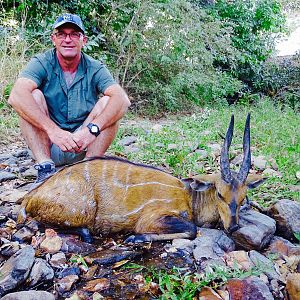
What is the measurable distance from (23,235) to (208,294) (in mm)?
1452

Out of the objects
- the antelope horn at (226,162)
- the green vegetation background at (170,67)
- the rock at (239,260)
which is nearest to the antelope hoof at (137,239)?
the rock at (239,260)

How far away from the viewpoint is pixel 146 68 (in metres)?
9.88

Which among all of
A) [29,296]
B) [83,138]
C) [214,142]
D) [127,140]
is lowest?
[214,142]

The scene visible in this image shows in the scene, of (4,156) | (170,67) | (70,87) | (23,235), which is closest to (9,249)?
(23,235)

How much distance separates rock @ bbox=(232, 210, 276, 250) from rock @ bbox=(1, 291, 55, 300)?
1360mm

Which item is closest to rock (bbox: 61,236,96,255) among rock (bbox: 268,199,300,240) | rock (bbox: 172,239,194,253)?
rock (bbox: 172,239,194,253)

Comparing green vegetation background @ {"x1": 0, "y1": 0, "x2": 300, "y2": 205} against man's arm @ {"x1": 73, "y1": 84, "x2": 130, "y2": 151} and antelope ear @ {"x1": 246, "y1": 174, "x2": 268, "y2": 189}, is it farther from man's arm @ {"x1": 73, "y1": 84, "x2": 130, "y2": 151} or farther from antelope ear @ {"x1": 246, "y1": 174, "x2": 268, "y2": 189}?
antelope ear @ {"x1": 246, "y1": 174, "x2": 268, "y2": 189}

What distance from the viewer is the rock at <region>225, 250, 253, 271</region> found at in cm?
284

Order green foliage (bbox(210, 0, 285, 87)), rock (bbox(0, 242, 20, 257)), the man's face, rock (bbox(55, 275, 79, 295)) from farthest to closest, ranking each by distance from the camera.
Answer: green foliage (bbox(210, 0, 285, 87)) < the man's face < rock (bbox(0, 242, 20, 257)) < rock (bbox(55, 275, 79, 295))

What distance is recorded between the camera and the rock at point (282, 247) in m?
3.11

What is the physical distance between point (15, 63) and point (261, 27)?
8.46 m

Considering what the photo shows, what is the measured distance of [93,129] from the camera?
13.4 ft

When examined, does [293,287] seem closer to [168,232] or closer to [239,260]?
[239,260]

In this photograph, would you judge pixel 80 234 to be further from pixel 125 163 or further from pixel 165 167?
pixel 165 167
